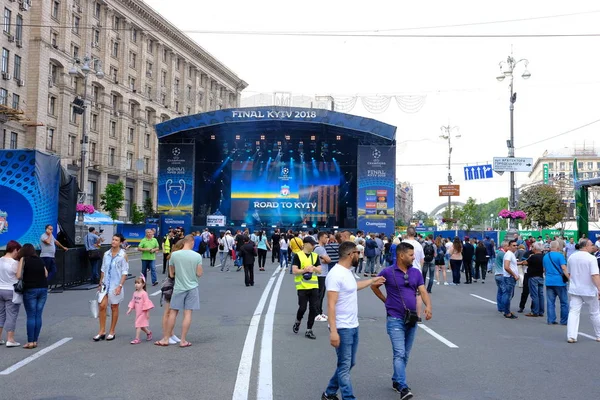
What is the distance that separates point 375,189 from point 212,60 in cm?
4725

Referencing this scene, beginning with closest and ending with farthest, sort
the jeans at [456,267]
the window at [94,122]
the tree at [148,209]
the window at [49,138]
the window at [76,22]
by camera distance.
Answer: the jeans at [456,267], the window at [49,138], the window at [76,22], the window at [94,122], the tree at [148,209]

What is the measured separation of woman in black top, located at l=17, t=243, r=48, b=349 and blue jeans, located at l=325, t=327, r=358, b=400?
16.2ft

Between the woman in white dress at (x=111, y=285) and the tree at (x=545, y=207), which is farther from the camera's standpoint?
the tree at (x=545, y=207)

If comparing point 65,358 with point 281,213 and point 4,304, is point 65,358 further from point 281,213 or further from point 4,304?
point 281,213

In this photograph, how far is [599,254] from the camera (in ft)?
68.2

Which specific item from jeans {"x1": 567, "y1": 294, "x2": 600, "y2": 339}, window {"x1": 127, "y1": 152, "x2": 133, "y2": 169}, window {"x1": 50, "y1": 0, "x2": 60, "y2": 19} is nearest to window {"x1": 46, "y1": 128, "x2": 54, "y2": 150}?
window {"x1": 50, "y1": 0, "x2": 60, "y2": 19}

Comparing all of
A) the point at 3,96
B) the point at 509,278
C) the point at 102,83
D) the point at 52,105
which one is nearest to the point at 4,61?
the point at 3,96

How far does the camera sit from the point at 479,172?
32.1 m

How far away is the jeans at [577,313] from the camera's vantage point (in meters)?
9.45

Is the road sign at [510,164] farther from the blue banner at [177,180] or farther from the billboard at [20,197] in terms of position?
the blue banner at [177,180]

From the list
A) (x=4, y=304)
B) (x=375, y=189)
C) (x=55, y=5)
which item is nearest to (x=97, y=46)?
(x=55, y=5)

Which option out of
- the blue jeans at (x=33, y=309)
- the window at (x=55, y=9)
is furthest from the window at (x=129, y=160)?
the blue jeans at (x=33, y=309)

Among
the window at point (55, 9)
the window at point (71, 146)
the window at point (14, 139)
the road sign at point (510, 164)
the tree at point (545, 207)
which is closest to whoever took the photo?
the road sign at point (510, 164)

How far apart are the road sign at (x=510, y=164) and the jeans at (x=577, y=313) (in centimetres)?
1559
